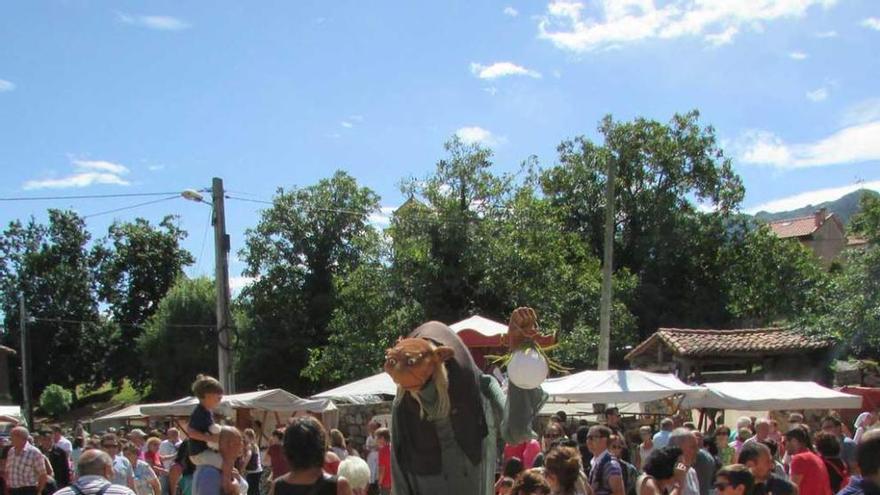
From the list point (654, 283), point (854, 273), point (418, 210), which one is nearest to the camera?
point (854, 273)

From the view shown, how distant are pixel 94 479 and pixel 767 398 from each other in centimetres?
1022

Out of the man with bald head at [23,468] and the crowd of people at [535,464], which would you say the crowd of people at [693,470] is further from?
the man with bald head at [23,468]

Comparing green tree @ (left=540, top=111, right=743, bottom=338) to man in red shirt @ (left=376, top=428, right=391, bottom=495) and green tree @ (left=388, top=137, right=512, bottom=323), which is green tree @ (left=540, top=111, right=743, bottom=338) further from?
man in red shirt @ (left=376, top=428, right=391, bottom=495)

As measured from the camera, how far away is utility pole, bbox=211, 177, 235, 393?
51.2ft

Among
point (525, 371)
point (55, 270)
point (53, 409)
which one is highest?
point (55, 270)

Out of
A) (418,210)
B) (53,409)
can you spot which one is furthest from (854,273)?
(53,409)

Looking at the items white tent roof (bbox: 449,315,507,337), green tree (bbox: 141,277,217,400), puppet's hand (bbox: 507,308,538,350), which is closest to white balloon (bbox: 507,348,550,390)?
puppet's hand (bbox: 507,308,538,350)

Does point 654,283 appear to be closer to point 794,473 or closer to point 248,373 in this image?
point 248,373

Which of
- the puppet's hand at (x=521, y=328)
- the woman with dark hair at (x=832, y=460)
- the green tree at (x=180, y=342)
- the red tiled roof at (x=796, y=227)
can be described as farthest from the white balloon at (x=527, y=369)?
the red tiled roof at (x=796, y=227)

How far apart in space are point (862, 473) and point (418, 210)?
24613mm

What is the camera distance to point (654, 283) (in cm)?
3769

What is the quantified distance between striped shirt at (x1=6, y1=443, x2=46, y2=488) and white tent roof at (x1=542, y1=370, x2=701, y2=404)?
6.73 m

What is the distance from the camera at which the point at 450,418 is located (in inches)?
176

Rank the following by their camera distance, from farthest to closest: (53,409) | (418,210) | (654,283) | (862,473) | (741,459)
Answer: (53,409)
(654,283)
(418,210)
(741,459)
(862,473)
